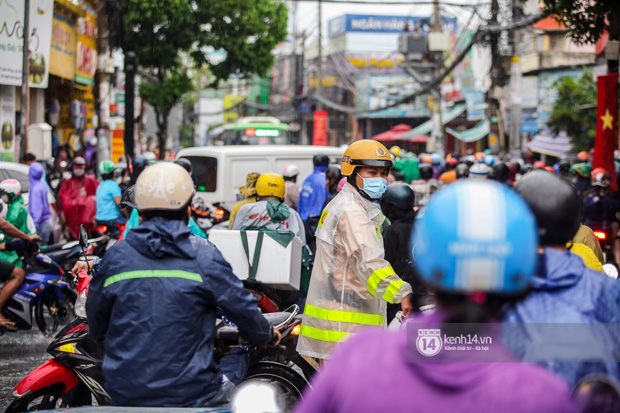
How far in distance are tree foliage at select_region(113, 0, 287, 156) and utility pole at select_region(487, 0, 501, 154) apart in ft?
28.9

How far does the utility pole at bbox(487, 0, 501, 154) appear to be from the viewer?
69.3 feet

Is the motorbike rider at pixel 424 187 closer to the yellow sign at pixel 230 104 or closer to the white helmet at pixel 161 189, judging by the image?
the white helmet at pixel 161 189

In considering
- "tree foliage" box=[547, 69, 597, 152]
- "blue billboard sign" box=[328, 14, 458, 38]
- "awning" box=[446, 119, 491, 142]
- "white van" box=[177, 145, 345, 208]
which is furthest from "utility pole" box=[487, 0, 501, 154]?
"blue billboard sign" box=[328, 14, 458, 38]

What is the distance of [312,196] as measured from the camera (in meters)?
10.9

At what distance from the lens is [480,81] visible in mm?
46688

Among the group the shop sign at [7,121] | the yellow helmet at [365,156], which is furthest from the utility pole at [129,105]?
the yellow helmet at [365,156]

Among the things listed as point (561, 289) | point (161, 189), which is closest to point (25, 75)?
point (161, 189)

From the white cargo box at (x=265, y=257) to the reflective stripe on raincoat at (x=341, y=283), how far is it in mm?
1996

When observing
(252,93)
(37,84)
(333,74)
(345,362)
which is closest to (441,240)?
(345,362)

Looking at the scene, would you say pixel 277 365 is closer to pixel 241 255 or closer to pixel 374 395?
pixel 241 255

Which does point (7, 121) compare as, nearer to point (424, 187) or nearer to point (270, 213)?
point (424, 187)

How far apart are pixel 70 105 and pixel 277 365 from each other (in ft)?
67.8

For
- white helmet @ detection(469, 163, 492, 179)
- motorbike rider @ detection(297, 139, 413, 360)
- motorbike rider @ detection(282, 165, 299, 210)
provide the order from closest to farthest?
motorbike rider @ detection(297, 139, 413, 360) → motorbike rider @ detection(282, 165, 299, 210) → white helmet @ detection(469, 163, 492, 179)

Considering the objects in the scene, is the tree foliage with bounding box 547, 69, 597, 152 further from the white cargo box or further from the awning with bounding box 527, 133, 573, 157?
the white cargo box
